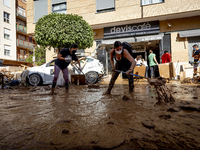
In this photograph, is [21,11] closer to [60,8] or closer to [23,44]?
[23,44]

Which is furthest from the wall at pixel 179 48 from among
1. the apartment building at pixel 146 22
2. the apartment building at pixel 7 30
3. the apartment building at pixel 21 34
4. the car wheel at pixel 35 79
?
the apartment building at pixel 21 34

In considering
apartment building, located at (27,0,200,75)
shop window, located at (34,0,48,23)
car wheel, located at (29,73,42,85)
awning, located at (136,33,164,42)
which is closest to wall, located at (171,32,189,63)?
apartment building, located at (27,0,200,75)

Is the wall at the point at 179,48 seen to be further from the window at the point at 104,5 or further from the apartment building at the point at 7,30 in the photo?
the apartment building at the point at 7,30

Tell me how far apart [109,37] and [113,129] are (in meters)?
13.3

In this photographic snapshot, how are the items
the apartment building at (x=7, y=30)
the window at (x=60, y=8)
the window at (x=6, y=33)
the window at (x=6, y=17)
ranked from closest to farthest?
the window at (x=60, y=8)
the apartment building at (x=7, y=30)
the window at (x=6, y=33)
the window at (x=6, y=17)

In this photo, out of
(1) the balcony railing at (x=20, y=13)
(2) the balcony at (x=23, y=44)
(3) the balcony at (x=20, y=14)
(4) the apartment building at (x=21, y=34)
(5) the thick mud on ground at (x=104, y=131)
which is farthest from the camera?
(1) the balcony railing at (x=20, y=13)

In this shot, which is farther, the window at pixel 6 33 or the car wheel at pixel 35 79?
the window at pixel 6 33

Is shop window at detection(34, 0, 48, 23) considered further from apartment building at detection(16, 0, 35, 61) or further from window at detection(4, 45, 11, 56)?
apartment building at detection(16, 0, 35, 61)

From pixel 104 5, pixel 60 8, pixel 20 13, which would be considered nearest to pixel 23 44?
pixel 20 13

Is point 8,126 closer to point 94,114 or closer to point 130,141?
point 94,114

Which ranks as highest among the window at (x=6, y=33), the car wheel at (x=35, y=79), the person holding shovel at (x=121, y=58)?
the window at (x=6, y=33)

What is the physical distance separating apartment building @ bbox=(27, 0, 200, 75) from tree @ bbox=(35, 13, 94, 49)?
4431 mm

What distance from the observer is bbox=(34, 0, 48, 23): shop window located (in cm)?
1576

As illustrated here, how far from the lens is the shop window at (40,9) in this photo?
15.8m
